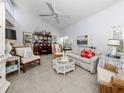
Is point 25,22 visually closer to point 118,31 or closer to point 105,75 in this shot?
point 118,31

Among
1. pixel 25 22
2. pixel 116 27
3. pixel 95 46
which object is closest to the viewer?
pixel 116 27

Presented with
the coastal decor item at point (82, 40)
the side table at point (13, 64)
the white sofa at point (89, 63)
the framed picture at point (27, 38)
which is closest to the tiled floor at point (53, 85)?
the side table at point (13, 64)

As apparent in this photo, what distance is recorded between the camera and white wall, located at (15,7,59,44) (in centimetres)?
677

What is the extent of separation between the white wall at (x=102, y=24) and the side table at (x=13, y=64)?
3534mm

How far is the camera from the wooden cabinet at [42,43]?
762 cm

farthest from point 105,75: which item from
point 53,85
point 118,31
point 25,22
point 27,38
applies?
point 25,22

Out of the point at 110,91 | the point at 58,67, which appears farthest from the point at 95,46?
the point at 110,91

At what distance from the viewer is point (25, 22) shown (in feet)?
23.7

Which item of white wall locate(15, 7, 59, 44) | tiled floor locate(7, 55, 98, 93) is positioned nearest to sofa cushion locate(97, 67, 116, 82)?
tiled floor locate(7, 55, 98, 93)

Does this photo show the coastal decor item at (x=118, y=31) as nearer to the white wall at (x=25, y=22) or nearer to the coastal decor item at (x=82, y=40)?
the coastal decor item at (x=82, y=40)

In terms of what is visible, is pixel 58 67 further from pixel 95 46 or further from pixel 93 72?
pixel 95 46

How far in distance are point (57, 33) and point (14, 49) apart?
5431 mm

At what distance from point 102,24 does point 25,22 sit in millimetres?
5160

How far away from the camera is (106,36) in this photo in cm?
441
